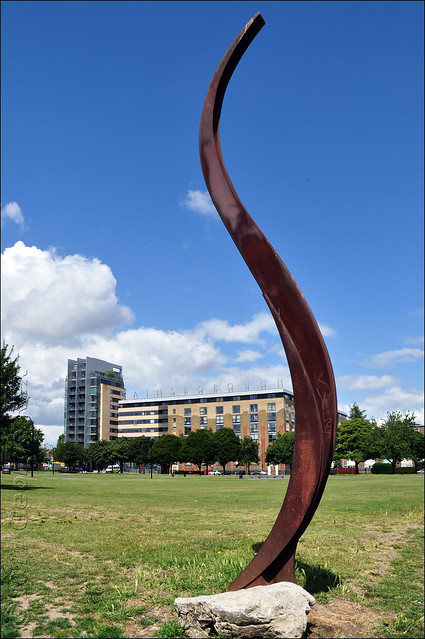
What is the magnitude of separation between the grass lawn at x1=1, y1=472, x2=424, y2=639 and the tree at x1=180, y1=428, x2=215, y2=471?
57.6 meters

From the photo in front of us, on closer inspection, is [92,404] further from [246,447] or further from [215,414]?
[246,447]

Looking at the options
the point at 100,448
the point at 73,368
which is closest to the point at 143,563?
the point at 73,368

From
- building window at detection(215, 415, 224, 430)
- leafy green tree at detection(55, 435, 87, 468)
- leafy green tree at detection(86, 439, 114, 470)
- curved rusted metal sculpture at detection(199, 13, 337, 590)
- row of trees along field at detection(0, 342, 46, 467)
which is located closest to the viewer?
curved rusted metal sculpture at detection(199, 13, 337, 590)

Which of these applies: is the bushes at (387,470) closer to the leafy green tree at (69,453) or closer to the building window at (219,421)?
the building window at (219,421)

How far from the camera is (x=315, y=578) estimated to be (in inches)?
376

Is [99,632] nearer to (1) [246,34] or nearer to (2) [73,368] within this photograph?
(1) [246,34]

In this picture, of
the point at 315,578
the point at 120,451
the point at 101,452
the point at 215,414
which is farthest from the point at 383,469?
the point at 315,578

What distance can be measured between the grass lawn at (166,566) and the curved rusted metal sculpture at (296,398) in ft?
3.53

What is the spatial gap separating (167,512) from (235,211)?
15000 millimetres

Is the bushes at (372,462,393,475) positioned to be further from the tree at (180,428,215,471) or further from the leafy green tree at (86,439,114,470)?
the leafy green tree at (86,439,114,470)

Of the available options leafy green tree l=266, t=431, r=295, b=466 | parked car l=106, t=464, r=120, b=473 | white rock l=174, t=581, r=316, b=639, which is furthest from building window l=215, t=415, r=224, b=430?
white rock l=174, t=581, r=316, b=639

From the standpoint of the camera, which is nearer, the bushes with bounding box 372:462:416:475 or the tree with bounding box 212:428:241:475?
the bushes with bounding box 372:462:416:475

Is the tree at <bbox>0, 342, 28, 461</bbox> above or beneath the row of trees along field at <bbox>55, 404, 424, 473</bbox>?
above

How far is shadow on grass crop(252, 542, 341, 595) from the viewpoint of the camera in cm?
901
